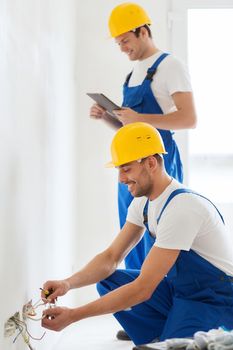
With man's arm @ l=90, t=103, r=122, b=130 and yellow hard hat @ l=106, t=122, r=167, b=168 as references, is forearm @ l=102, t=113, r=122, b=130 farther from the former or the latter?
yellow hard hat @ l=106, t=122, r=167, b=168

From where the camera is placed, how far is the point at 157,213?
2729 mm

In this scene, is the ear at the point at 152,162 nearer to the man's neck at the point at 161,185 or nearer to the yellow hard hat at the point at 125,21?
the man's neck at the point at 161,185

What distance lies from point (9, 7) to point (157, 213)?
90 cm

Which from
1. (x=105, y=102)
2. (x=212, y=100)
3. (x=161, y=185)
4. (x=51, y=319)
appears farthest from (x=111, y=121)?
(x=212, y=100)

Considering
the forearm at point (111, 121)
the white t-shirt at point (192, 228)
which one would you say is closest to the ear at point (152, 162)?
the white t-shirt at point (192, 228)

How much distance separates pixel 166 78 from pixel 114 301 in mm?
1187

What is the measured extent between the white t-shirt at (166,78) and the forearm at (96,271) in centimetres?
82

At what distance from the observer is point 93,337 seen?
3891mm

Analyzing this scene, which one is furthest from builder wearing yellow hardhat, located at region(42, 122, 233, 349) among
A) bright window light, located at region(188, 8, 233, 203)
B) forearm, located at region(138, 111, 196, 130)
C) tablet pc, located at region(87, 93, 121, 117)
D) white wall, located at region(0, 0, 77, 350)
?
bright window light, located at region(188, 8, 233, 203)

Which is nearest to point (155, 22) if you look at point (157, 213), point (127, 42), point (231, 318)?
point (127, 42)

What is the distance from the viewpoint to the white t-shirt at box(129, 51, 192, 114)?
325 centimetres

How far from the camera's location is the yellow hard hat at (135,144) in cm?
262

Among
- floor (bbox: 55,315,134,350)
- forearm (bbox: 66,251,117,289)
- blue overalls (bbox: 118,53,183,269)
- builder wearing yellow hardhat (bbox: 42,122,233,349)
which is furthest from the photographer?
floor (bbox: 55,315,134,350)

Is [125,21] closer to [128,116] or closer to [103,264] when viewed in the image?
[128,116]
